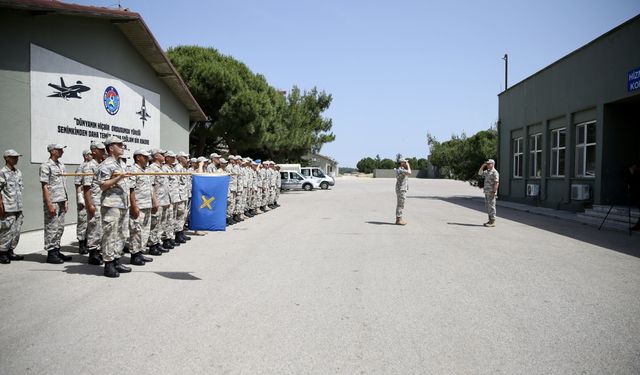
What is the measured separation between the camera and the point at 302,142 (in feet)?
122

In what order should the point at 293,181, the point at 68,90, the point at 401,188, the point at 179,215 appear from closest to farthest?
the point at 179,215
the point at 68,90
the point at 401,188
the point at 293,181

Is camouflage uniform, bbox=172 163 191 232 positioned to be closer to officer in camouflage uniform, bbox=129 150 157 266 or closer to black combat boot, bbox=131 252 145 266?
officer in camouflage uniform, bbox=129 150 157 266

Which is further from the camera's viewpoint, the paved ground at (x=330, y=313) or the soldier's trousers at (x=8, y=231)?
the soldier's trousers at (x=8, y=231)

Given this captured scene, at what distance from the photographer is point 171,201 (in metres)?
8.84

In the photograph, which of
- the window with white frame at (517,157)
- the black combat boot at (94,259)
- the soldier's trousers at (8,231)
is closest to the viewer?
the soldier's trousers at (8,231)

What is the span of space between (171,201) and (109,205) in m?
2.45

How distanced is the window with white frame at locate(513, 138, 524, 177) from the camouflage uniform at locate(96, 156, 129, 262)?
21694 millimetres

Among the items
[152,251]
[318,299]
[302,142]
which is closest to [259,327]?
[318,299]

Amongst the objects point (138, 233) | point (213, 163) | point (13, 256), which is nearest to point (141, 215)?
point (138, 233)

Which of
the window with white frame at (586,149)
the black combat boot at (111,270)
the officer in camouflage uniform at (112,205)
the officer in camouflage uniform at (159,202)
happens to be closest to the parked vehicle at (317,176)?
the window with white frame at (586,149)

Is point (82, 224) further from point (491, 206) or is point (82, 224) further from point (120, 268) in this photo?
point (491, 206)

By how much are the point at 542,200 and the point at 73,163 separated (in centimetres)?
1823

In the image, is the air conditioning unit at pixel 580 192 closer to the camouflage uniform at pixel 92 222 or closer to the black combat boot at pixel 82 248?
the camouflage uniform at pixel 92 222

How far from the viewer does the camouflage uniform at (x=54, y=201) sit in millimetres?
7340
